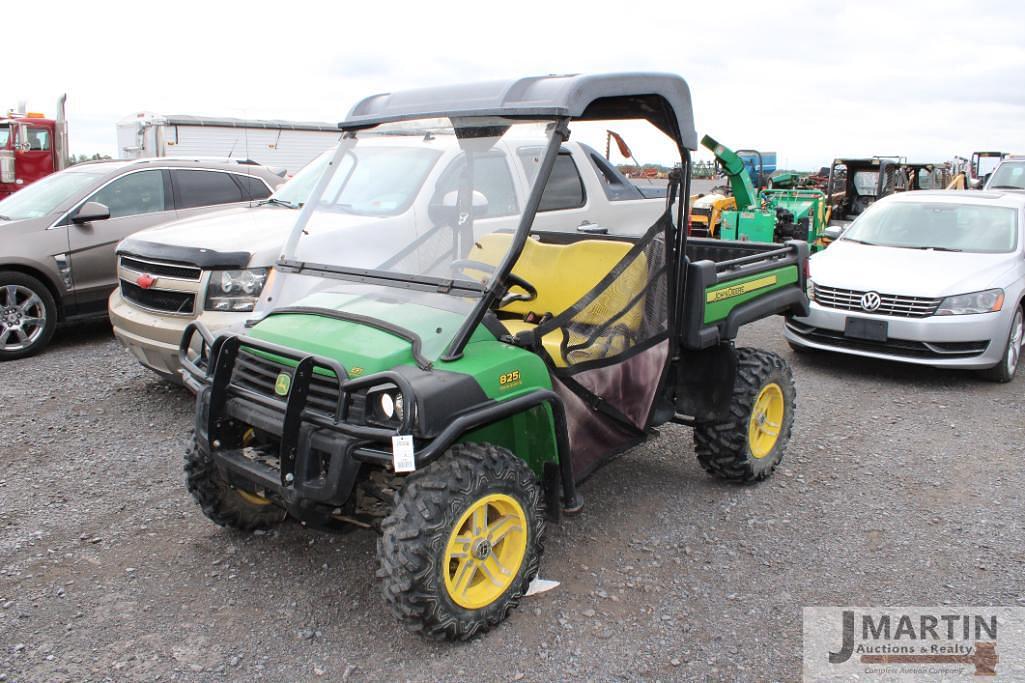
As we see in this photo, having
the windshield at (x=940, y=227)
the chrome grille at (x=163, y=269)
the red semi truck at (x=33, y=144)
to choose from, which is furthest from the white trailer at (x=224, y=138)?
the windshield at (x=940, y=227)

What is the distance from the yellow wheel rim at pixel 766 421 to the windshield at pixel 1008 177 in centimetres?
1147

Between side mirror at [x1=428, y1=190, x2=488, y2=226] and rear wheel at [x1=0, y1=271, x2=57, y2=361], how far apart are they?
226 inches

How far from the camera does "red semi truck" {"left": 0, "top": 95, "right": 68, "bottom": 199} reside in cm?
1343

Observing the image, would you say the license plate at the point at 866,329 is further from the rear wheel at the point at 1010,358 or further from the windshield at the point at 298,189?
the windshield at the point at 298,189

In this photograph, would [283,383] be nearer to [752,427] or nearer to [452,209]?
[452,209]

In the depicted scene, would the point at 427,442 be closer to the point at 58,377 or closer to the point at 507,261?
the point at 507,261

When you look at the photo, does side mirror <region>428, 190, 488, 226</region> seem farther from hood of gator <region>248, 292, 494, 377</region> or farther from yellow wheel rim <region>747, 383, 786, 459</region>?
yellow wheel rim <region>747, 383, 786, 459</region>

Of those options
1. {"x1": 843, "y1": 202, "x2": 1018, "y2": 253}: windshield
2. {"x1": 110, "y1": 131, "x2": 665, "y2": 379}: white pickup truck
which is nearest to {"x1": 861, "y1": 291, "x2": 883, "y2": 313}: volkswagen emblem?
{"x1": 843, "y1": 202, "x2": 1018, "y2": 253}: windshield

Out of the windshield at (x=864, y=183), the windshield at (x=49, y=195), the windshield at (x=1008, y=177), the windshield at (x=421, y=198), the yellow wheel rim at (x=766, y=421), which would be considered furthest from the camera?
the windshield at (x=864, y=183)

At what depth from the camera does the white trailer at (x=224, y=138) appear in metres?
16.4

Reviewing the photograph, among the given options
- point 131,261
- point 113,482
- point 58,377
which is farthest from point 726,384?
point 58,377

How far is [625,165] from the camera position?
15.3ft

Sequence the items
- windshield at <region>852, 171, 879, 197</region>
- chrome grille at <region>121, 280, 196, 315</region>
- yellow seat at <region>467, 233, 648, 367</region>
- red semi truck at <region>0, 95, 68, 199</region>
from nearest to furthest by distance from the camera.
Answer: yellow seat at <region>467, 233, 648, 367</region>, chrome grille at <region>121, 280, 196, 315</region>, red semi truck at <region>0, 95, 68, 199</region>, windshield at <region>852, 171, 879, 197</region>

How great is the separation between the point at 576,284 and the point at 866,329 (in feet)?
12.8
